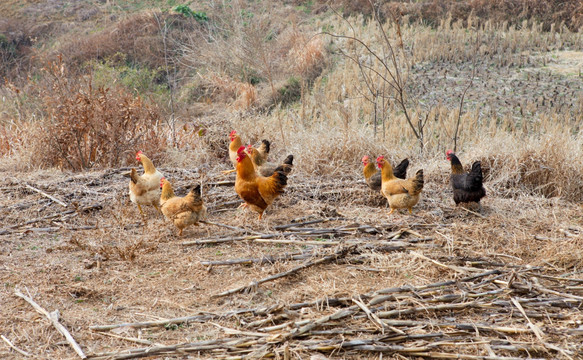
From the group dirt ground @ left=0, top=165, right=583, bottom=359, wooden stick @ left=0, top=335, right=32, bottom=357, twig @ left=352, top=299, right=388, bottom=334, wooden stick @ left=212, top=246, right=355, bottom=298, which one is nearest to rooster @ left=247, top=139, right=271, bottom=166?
dirt ground @ left=0, top=165, right=583, bottom=359

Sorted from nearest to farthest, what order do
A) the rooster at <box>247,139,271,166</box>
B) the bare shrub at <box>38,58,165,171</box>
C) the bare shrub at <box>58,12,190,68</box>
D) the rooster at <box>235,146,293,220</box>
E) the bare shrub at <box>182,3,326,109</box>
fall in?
the rooster at <box>235,146,293,220</box>, the rooster at <box>247,139,271,166</box>, the bare shrub at <box>38,58,165,171</box>, the bare shrub at <box>182,3,326,109</box>, the bare shrub at <box>58,12,190,68</box>

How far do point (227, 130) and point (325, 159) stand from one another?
221 centimetres

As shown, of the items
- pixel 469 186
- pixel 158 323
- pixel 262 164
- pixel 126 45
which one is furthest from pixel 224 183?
pixel 126 45

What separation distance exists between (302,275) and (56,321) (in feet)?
5.99

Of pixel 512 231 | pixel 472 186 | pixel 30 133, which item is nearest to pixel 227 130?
pixel 30 133

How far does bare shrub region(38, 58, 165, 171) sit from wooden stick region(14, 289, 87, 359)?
441 cm

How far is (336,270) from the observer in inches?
172

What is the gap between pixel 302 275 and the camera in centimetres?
429

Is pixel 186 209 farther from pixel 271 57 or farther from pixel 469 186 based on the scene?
pixel 271 57

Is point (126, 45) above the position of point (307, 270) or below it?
below

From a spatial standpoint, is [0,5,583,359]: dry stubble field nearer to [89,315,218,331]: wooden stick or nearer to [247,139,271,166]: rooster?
[89,315,218,331]: wooden stick

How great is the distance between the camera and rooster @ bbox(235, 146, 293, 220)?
5492mm

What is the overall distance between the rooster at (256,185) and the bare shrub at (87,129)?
10.7 feet

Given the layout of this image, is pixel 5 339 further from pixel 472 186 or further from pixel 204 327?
pixel 472 186
